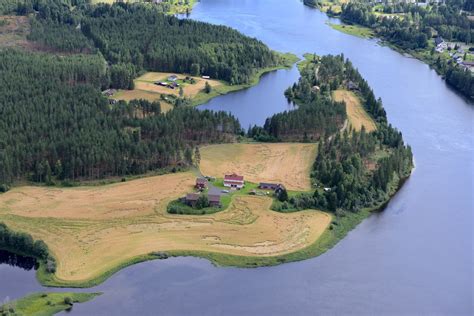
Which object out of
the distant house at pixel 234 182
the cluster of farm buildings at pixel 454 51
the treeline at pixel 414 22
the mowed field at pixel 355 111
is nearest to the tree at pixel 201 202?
the distant house at pixel 234 182

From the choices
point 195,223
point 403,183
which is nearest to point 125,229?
point 195,223

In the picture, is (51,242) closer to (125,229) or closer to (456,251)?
(125,229)

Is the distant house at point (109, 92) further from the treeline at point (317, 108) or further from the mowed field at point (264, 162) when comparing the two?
the treeline at point (317, 108)

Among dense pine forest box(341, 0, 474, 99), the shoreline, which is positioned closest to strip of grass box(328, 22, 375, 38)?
the shoreline

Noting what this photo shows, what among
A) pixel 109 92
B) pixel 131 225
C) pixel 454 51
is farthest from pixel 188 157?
pixel 454 51

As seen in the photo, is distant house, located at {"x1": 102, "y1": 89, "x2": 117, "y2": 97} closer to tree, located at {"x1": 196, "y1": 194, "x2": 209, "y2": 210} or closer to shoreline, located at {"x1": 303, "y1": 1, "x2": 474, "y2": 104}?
tree, located at {"x1": 196, "y1": 194, "x2": 209, "y2": 210}
